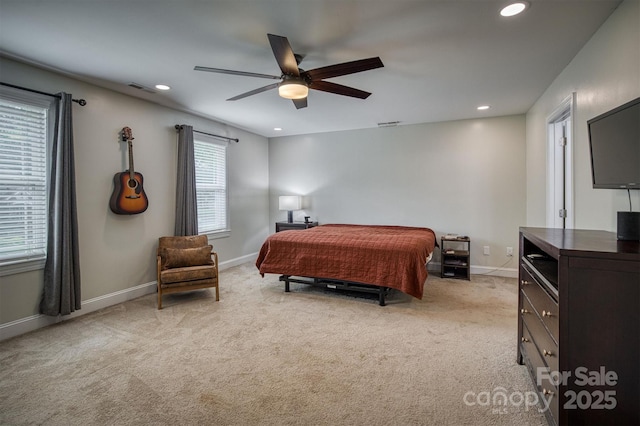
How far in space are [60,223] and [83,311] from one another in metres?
1.01

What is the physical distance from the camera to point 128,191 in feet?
11.8

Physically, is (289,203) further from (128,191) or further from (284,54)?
(284,54)

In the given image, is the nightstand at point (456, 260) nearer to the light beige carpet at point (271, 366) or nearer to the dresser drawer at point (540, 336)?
the light beige carpet at point (271, 366)

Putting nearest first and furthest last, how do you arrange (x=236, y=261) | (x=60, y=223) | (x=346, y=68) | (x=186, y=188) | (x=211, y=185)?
(x=346, y=68)
(x=60, y=223)
(x=186, y=188)
(x=211, y=185)
(x=236, y=261)

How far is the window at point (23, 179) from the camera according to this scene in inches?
106

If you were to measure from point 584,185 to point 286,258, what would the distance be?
308 cm

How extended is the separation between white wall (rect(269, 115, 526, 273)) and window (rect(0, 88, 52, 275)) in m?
3.87

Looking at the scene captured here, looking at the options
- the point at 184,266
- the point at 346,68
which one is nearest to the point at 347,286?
the point at 184,266

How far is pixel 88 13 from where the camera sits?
6.68ft

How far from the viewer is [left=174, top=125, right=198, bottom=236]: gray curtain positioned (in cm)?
425

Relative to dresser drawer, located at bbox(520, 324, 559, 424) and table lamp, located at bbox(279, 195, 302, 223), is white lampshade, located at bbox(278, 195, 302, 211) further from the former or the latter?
dresser drawer, located at bbox(520, 324, 559, 424)

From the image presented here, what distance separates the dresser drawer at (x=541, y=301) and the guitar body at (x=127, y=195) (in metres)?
4.03

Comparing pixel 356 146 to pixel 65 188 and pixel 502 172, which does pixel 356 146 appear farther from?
pixel 65 188

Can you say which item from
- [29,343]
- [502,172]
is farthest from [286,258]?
[502,172]
